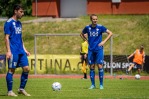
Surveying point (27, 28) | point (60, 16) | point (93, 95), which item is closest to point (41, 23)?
point (27, 28)

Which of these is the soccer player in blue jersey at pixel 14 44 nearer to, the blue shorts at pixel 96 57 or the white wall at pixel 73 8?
the blue shorts at pixel 96 57

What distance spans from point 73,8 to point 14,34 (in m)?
38.1

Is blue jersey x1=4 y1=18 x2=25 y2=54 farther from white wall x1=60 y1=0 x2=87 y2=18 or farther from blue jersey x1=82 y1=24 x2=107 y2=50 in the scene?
white wall x1=60 y1=0 x2=87 y2=18

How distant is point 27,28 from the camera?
48156 mm

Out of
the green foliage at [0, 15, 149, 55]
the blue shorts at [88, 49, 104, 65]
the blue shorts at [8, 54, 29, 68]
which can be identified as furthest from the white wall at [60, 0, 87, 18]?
the blue shorts at [8, 54, 29, 68]

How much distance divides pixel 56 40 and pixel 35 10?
14.5 meters

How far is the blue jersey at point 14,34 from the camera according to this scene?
15.6 m

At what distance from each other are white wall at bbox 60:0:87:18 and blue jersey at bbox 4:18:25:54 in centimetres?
3770

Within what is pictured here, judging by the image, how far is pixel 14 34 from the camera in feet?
51.5

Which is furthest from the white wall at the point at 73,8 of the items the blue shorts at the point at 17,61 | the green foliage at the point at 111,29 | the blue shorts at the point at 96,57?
the blue shorts at the point at 17,61

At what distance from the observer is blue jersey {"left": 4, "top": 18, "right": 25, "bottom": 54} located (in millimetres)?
15586

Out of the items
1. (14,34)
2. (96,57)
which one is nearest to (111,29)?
(96,57)

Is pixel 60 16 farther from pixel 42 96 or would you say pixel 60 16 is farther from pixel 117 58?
pixel 42 96

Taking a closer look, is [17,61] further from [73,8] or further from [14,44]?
[73,8]
